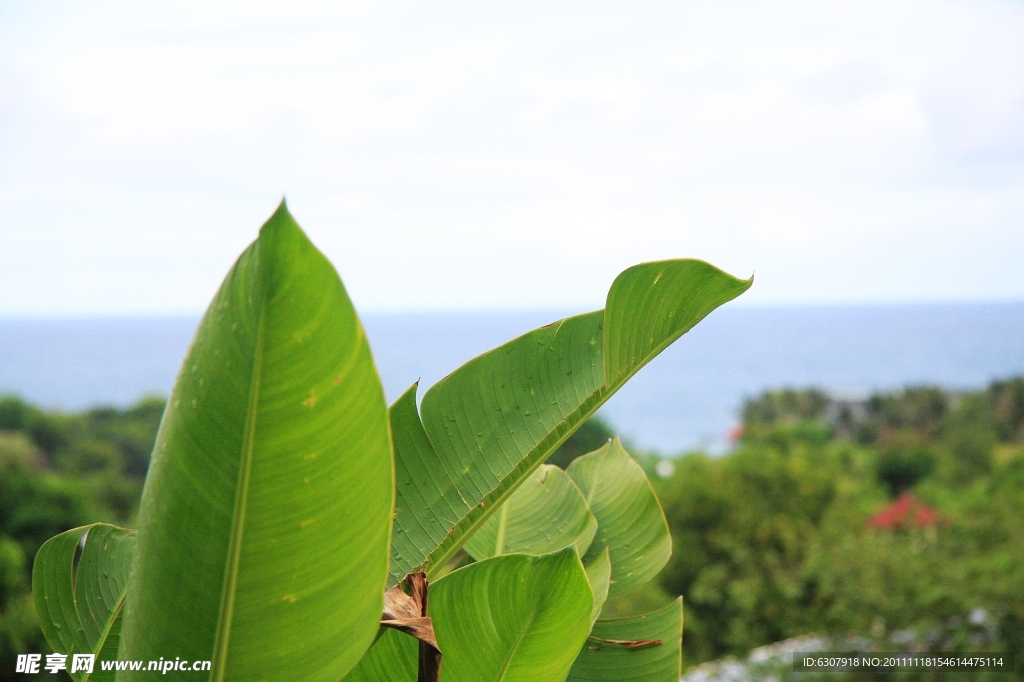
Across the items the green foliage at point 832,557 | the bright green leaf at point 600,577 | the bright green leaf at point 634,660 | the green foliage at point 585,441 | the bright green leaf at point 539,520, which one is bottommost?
the green foliage at point 832,557

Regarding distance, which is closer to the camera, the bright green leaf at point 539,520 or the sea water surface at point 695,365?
the bright green leaf at point 539,520

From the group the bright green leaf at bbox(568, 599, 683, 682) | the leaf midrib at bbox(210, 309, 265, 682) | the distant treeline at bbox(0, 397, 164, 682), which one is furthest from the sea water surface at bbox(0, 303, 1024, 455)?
the leaf midrib at bbox(210, 309, 265, 682)

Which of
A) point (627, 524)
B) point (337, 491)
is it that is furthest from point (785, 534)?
point (337, 491)

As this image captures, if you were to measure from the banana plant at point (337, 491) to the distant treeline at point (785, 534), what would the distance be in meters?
3.80

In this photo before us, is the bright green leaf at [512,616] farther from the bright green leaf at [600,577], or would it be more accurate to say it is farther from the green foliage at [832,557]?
the green foliage at [832,557]

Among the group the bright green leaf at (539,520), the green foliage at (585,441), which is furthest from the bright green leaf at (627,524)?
the green foliage at (585,441)

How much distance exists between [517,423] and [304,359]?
0.68ft

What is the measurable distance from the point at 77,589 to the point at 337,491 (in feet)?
1.24

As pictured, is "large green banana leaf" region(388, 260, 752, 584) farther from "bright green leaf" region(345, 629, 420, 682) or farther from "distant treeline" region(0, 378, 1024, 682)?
"distant treeline" region(0, 378, 1024, 682)

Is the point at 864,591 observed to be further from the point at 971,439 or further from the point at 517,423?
the point at 971,439

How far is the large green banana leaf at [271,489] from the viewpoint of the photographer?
1.01 ft

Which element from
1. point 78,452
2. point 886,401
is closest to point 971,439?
point 886,401

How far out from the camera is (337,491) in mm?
330

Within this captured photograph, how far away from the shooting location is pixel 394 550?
509 mm
